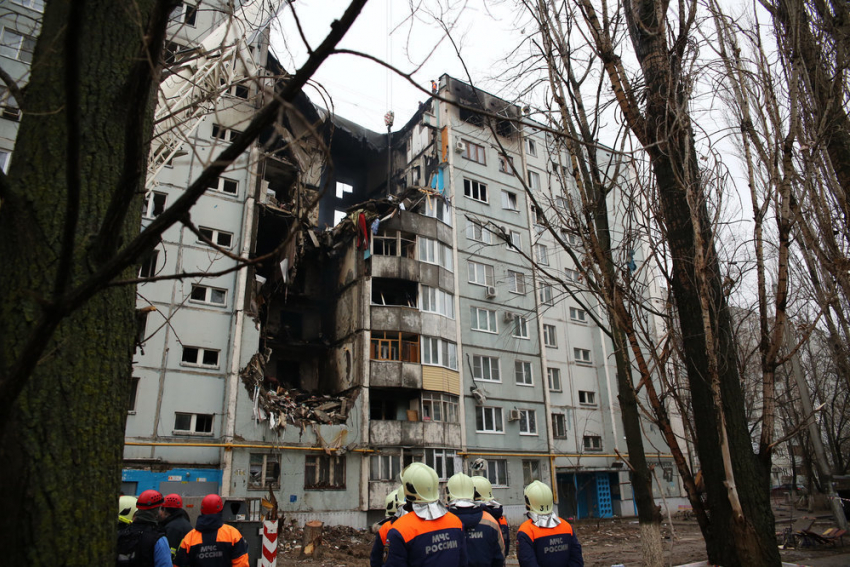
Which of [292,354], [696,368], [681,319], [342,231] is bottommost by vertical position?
[696,368]

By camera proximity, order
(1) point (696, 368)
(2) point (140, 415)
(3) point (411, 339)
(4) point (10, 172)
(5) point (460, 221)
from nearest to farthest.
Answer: (4) point (10, 172)
(1) point (696, 368)
(2) point (140, 415)
(3) point (411, 339)
(5) point (460, 221)

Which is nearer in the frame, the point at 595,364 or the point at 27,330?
the point at 27,330

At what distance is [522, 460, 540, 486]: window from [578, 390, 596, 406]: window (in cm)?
620

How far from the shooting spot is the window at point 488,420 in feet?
96.5

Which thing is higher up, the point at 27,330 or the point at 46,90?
the point at 46,90

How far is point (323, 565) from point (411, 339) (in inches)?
532

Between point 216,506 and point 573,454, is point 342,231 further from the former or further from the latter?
point 216,506

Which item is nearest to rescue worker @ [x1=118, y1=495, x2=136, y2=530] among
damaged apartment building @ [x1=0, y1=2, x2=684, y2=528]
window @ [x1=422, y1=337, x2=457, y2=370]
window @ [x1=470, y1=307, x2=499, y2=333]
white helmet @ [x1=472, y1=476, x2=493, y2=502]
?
white helmet @ [x1=472, y1=476, x2=493, y2=502]

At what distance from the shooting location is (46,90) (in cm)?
264

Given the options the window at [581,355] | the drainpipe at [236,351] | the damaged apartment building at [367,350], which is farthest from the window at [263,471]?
the window at [581,355]

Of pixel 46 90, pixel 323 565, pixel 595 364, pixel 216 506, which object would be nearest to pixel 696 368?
pixel 216 506

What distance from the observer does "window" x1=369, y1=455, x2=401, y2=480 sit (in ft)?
82.8

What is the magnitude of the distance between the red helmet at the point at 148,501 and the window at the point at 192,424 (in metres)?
17.7

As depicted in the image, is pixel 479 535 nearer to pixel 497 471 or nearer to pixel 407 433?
pixel 407 433
